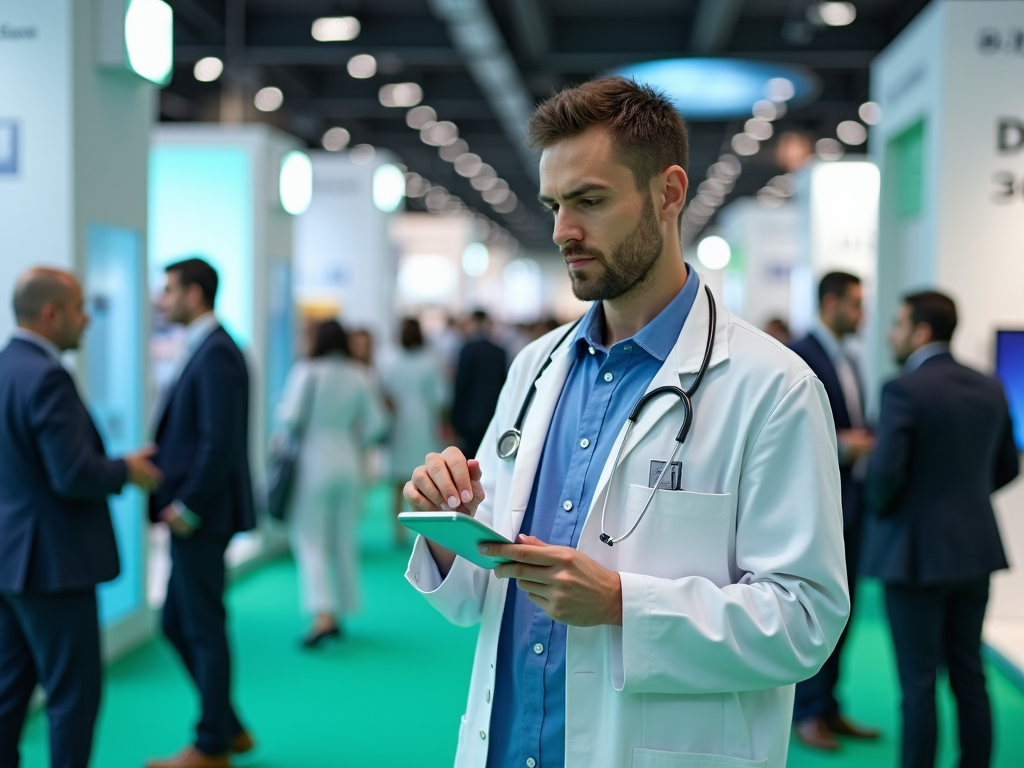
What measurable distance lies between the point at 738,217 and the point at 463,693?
13.9 m

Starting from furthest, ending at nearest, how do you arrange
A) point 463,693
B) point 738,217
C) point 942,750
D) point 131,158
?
point 738,217
point 131,158
point 463,693
point 942,750

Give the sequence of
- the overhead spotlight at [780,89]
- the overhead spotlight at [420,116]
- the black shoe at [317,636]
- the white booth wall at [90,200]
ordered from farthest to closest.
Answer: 1. the overhead spotlight at [420,116]
2. the overhead spotlight at [780,89]
3. the black shoe at [317,636]
4. the white booth wall at [90,200]

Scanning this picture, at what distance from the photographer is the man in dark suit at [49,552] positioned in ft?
10.7

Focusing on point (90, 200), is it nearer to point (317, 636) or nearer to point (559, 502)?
point (317, 636)

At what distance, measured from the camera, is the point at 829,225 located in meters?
11.0

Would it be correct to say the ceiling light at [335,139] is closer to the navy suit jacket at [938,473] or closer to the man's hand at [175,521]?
the man's hand at [175,521]

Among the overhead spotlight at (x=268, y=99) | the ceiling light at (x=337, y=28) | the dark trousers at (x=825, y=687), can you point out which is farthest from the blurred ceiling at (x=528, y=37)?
the dark trousers at (x=825, y=687)

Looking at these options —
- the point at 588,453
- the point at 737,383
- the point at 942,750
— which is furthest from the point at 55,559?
the point at 942,750

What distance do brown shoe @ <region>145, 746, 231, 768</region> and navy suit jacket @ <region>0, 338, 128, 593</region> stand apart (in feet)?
3.60

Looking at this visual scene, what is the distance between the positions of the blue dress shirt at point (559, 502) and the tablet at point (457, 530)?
0.57 ft

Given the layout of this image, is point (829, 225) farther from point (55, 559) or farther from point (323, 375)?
point (55, 559)

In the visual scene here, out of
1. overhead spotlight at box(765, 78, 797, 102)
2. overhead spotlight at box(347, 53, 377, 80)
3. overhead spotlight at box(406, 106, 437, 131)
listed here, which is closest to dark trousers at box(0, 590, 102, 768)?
overhead spotlight at box(765, 78, 797, 102)

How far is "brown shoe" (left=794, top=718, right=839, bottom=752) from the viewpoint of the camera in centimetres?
451

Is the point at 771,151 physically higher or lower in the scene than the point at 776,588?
higher
